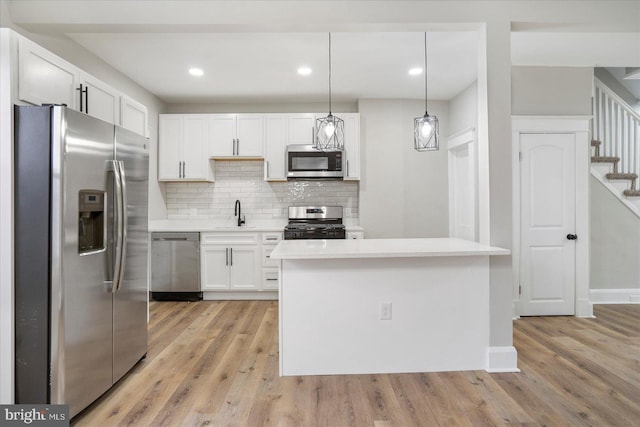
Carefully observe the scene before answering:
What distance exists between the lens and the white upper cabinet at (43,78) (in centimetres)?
201

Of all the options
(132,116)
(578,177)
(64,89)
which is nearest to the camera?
(64,89)

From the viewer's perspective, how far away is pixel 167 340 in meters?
3.23

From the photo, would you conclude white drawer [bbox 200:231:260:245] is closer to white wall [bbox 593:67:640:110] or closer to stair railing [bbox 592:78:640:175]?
stair railing [bbox 592:78:640:175]

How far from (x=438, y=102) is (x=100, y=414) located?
4.88 m

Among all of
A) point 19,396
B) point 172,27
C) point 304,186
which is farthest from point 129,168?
point 304,186

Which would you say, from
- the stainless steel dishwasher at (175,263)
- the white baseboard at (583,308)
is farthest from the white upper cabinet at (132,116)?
the white baseboard at (583,308)

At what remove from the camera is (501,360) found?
260 cm

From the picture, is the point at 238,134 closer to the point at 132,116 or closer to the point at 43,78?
the point at 132,116

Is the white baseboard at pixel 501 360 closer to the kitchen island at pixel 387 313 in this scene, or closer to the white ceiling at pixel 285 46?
the kitchen island at pixel 387 313

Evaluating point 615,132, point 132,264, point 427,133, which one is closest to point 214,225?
point 132,264

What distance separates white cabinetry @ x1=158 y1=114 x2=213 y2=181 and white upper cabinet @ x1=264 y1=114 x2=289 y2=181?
0.80 metres

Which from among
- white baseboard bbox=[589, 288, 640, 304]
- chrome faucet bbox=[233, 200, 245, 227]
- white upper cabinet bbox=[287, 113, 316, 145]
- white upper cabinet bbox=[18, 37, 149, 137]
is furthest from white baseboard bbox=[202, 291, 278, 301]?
white baseboard bbox=[589, 288, 640, 304]

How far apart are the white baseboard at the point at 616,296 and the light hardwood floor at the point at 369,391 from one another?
1.15 metres

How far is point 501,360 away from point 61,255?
110 inches
